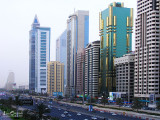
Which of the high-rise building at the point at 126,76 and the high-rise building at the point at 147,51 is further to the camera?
the high-rise building at the point at 126,76

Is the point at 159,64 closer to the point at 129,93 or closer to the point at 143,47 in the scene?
the point at 143,47

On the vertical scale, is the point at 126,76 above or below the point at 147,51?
below

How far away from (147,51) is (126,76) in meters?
32.1

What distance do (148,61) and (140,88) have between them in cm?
1474

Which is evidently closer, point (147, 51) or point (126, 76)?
point (147, 51)

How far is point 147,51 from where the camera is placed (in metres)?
153

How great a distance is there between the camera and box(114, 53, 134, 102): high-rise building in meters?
178

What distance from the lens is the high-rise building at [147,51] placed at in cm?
14788

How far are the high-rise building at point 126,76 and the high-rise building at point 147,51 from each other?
54.8ft

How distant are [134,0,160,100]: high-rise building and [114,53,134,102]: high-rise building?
16.7 meters

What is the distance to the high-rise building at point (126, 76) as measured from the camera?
178 meters

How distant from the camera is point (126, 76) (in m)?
181

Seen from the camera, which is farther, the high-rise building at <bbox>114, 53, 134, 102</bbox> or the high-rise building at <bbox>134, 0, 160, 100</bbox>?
the high-rise building at <bbox>114, 53, 134, 102</bbox>

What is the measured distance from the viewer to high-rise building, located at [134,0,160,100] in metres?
148
